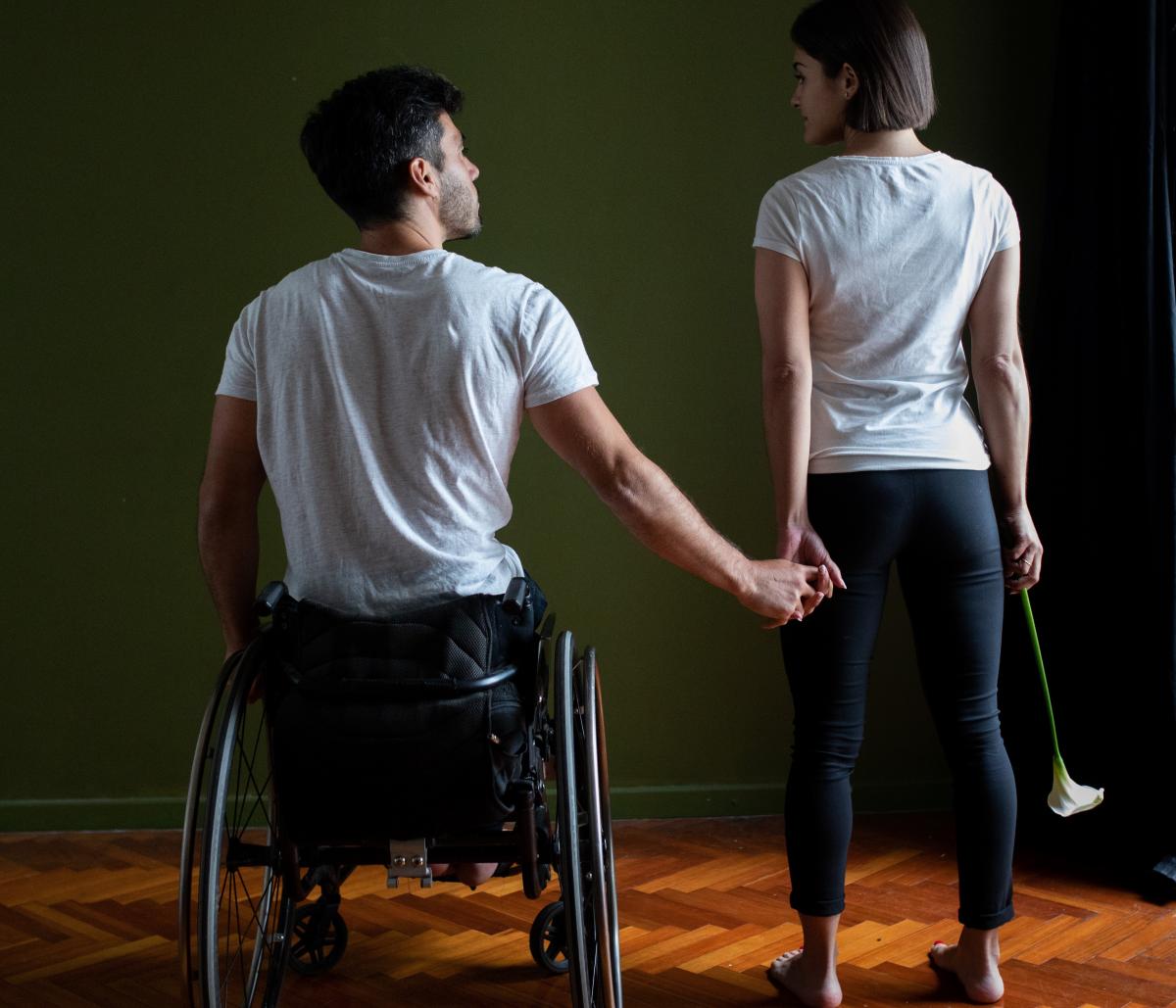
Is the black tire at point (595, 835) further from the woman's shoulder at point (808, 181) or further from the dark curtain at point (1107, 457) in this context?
the dark curtain at point (1107, 457)

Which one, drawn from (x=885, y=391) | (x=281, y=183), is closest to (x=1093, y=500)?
(x=885, y=391)

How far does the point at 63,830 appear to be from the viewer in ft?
9.74

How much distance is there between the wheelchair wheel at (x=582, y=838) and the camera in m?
1.47

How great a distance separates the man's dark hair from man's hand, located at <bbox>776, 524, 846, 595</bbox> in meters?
0.69

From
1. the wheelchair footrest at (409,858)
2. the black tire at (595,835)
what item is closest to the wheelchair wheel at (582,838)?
the black tire at (595,835)

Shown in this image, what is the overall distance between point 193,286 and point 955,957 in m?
2.07

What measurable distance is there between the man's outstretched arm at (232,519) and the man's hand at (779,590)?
672 millimetres

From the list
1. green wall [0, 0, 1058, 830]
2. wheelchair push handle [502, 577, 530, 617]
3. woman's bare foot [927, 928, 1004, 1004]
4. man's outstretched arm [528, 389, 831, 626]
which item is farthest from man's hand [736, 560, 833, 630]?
green wall [0, 0, 1058, 830]

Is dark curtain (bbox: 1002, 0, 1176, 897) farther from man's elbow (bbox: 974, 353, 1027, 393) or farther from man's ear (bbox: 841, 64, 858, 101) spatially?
man's ear (bbox: 841, 64, 858, 101)

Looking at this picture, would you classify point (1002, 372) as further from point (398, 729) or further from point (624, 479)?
point (398, 729)

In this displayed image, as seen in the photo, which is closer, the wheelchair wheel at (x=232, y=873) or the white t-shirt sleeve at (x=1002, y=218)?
the wheelchair wheel at (x=232, y=873)

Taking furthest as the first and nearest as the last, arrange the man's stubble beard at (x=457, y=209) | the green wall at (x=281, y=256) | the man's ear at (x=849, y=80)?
the green wall at (x=281, y=256) → the man's ear at (x=849, y=80) → the man's stubble beard at (x=457, y=209)

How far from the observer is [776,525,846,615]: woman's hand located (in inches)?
72.1

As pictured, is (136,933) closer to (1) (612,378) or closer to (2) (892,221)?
(1) (612,378)
